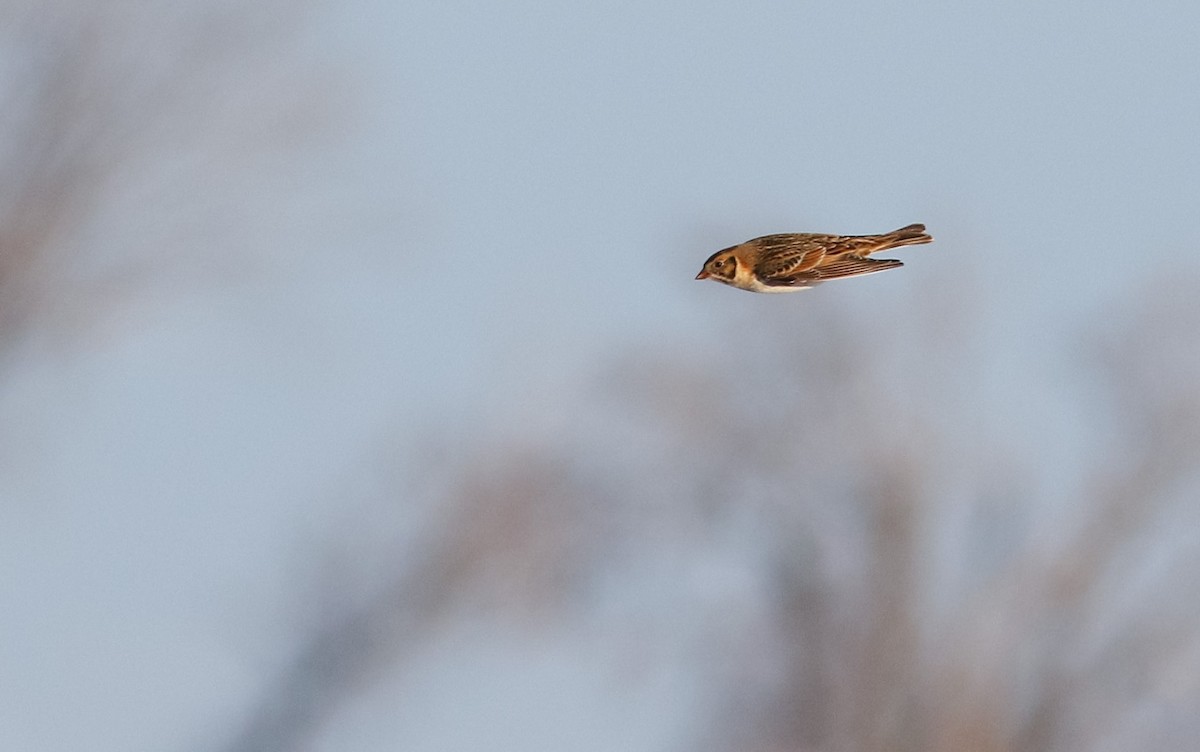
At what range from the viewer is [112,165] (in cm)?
1338

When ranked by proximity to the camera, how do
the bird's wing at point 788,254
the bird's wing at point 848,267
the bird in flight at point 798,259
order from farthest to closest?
the bird's wing at point 788,254 → the bird in flight at point 798,259 → the bird's wing at point 848,267

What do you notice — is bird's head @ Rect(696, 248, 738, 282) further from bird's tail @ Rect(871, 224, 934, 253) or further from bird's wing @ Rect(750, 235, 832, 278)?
bird's tail @ Rect(871, 224, 934, 253)

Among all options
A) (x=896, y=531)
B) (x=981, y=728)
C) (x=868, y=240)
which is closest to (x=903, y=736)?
(x=981, y=728)

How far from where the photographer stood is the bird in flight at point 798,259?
25.2ft

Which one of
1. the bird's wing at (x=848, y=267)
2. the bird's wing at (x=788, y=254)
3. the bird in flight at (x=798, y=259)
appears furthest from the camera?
Result: the bird's wing at (x=788, y=254)

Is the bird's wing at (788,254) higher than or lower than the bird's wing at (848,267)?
higher

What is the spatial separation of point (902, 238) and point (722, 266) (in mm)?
682

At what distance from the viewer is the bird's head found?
7.88 m

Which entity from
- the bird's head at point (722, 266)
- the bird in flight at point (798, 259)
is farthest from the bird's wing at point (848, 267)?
the bird's head at point (722, 266)

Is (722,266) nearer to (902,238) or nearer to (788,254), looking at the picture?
(788,254)

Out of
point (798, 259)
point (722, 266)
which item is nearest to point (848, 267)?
point (798, 259)

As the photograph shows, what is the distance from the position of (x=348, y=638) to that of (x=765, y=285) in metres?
8.70

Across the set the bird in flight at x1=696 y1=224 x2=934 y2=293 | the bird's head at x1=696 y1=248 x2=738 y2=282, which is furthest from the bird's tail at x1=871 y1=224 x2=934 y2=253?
the bird's head at x1=696 y1=248 x2=738 y2=282

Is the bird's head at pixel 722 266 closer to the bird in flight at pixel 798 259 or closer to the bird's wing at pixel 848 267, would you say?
the bird in flight at pixel 798 259
